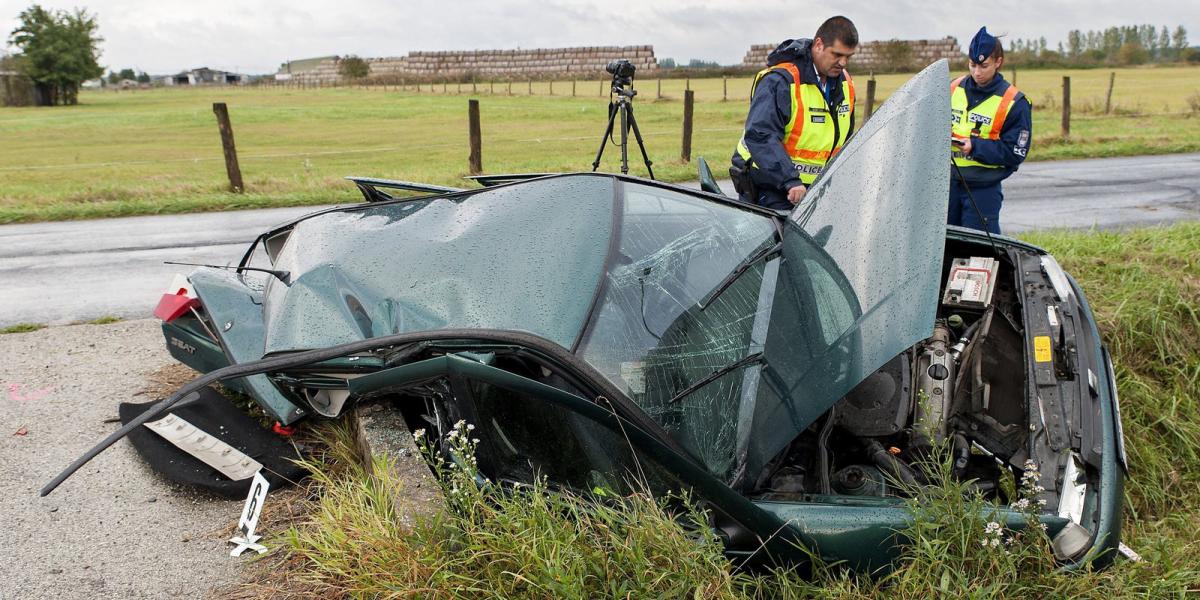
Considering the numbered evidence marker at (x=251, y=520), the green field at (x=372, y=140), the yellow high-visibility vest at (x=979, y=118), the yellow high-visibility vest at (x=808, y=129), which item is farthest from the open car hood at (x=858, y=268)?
the green field at (x=372, y=140)

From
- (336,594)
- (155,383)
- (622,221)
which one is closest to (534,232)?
(622,221)

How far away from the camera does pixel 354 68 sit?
70.2m

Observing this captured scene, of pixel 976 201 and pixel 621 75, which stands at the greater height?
pixel 621 75

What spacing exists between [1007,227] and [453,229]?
637 cm

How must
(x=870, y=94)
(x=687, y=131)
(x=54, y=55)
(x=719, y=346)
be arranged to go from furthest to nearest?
(x=54, y=55) < (x=870, y=94) < (x=687, y=131) < (x=719, y=346)

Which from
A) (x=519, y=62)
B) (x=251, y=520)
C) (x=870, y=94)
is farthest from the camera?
(x=519, y=62)

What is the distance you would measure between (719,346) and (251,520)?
1.73m

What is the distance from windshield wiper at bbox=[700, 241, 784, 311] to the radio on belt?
1.06m

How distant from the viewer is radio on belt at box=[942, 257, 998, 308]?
3.45 meters

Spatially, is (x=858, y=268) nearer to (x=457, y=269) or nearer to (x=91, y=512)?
(x=457, y=269)

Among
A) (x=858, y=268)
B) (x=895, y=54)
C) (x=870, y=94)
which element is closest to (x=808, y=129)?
(x=858, y=268)

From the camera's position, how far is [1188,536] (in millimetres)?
3127

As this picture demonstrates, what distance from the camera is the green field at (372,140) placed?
1147 cm

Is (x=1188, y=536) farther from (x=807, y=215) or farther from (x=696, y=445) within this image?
(x=696, y=445)
